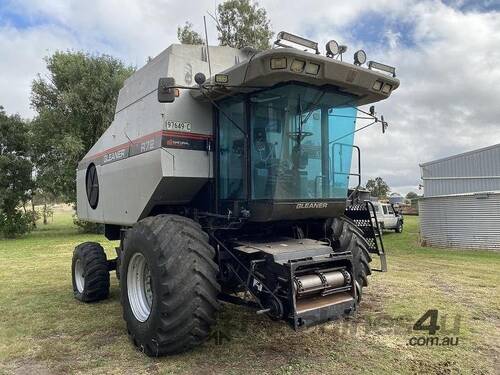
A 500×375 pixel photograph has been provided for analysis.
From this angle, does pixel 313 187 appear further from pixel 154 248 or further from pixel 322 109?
pixel 154 248

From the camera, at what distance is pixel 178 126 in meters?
5.32

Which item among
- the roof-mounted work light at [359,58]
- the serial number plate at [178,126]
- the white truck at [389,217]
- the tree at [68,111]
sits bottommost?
the white truck at [389,217]

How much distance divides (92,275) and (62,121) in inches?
727

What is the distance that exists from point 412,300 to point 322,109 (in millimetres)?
3857

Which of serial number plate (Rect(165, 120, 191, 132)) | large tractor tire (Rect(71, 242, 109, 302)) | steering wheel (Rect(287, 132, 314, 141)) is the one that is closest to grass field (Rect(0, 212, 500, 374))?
large tractor tire (Rect(71, 242, 109, 302))

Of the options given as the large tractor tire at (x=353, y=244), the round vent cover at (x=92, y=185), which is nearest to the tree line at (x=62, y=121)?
the round vent cover at (x=92, y=185)

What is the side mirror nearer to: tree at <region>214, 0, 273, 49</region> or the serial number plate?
the serial number plate

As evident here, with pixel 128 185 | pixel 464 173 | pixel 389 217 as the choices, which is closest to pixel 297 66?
pixel 128 185

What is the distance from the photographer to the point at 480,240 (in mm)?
15688

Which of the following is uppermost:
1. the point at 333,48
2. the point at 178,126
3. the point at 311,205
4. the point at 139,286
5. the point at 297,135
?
the point at 333,48

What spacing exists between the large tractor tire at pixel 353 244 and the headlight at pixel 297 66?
2319 millimetres

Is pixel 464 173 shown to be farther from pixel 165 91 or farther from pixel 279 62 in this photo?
pixel 165 91

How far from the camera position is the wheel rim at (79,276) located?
24.1 ft

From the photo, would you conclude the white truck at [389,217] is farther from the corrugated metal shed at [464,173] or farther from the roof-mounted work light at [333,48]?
the roof-mounted work light at [333,48]
